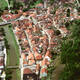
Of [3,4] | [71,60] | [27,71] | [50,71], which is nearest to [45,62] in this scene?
[50,71]

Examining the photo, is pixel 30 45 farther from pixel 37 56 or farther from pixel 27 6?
pixel 27 6

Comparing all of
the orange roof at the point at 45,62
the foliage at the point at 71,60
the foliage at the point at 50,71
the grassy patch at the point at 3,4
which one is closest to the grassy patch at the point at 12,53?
the orange roof at the point at 45,62

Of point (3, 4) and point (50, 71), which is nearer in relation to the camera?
point (50, 71)

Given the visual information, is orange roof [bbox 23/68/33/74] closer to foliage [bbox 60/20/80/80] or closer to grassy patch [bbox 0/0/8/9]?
foliage [bbox 60/20/80/80]

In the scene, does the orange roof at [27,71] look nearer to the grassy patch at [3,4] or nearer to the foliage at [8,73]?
the foliage at [8,73]

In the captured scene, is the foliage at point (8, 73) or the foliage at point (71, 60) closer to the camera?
the foliage at point (71, 60)

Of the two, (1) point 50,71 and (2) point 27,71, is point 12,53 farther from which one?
(1) point 50,71

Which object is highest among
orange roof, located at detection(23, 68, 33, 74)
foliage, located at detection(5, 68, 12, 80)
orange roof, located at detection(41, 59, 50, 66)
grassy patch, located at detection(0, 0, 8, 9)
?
grassy patch, located at detection(0, 0, 8, 9)

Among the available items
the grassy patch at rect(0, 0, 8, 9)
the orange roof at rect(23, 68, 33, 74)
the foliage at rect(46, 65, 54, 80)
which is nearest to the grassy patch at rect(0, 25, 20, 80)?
the orange roof at rect(23, 68, 33, 74)

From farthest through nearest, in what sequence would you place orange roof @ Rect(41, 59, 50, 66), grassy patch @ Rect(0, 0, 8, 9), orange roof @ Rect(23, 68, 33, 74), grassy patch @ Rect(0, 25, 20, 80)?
grassy patch @ Rect(0, 0, 8, 9)
grassy patch @ Rect(0, 25, 20, 80)
orange roof @ Rect(41, 59, 50, 66)
orange roof @ Rect(23, 68, 33, 74)

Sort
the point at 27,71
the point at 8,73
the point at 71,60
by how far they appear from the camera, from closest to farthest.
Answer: the point at 71,60
the point at 27,71
the point at 8,73

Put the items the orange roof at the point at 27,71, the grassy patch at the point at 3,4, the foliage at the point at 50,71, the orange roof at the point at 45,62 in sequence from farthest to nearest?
the grassy patch at the point at 3,4 → the orange roof at the point at 45,62 → the orange roof at the point at 27,71 → the foliage at the point at 50,71
